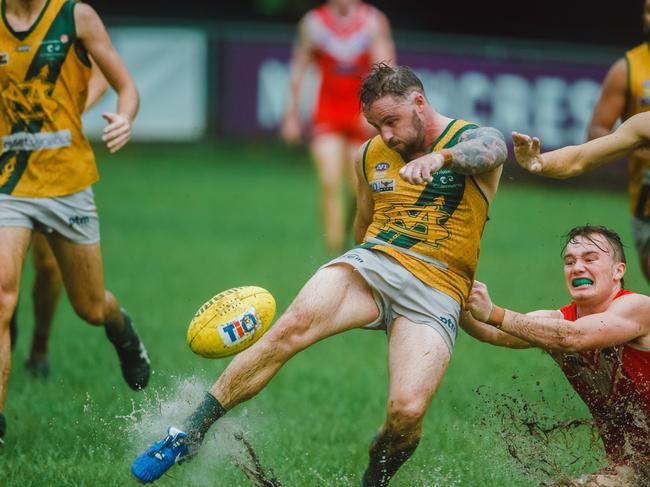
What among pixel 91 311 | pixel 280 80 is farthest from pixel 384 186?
pixel 280 80

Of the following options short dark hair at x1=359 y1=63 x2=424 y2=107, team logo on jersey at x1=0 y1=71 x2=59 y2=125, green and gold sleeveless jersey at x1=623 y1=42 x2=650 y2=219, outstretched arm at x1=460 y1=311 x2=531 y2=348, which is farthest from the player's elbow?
team logo on jersey at x1=0 y1=71 x2=59 y2=125

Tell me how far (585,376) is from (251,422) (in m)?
2.08

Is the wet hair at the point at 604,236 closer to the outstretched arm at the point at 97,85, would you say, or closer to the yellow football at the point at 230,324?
the yellow football at the point at 230,324

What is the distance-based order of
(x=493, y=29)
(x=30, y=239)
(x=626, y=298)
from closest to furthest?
1. (x=626, y=298)
2. (x=30, y=239)
3. (x=493, y=29)

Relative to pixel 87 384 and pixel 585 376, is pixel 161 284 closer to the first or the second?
pixel 87 384

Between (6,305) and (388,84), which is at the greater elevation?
(388,84)

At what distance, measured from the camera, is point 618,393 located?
17.7 feet

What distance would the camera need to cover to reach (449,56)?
65.8 feet

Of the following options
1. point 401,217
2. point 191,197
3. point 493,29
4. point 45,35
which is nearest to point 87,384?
point 45,35

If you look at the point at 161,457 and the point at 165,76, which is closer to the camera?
the point at 161,457

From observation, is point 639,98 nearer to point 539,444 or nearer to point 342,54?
point 539,444

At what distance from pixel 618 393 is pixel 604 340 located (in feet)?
1.02

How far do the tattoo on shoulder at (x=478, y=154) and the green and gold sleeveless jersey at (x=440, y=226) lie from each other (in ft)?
0.62

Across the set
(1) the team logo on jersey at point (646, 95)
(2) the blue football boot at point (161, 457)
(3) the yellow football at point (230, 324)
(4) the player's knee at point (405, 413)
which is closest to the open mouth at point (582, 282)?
(4) the player's knee at point (405, 413)
